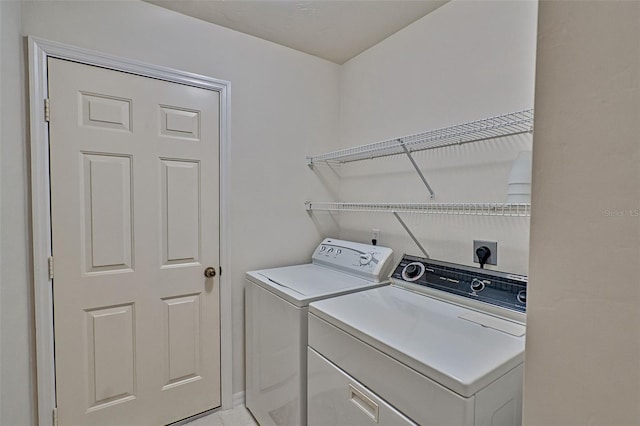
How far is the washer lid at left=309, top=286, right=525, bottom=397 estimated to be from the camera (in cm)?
93

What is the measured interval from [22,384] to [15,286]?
1.58 feet

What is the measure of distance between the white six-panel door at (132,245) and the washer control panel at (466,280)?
124 cm

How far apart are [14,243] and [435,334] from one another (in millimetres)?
1821

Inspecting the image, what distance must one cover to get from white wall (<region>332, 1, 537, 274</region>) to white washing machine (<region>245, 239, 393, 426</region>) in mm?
261

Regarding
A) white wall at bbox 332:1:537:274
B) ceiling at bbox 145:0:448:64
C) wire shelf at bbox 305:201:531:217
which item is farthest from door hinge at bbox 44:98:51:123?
white wall at bbox 332:1:537:274

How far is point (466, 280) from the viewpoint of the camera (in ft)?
4.99

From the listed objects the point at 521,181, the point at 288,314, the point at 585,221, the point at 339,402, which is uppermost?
the point at 521,181

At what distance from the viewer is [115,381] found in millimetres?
1763

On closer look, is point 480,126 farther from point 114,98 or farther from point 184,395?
point 184,395

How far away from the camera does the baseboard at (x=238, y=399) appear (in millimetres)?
2117

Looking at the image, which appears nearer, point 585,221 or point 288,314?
point 585,221

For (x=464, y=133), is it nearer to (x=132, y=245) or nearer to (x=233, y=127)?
(x=233, y=127)

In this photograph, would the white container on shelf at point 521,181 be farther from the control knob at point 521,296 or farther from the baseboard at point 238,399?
the baseboard at point 238,399

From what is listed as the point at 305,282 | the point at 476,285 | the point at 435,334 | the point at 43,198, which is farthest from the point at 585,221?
the point at 43,198
